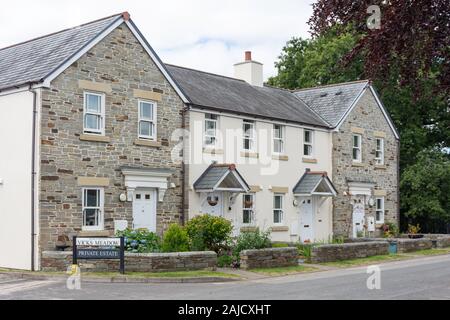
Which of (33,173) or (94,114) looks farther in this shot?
(94,114)

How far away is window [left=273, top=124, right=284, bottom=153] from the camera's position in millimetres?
29125

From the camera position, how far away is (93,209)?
846 inches

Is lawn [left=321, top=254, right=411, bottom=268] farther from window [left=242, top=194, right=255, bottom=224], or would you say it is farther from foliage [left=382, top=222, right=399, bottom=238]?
foliage [left=382, top=222, right=399, bottom=238]

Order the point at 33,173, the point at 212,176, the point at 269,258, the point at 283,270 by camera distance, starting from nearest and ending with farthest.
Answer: the point at 33,173 < the point at 283,270 < the point at 269,258 < the point at 212,176

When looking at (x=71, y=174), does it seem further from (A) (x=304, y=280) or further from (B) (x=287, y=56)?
(B) (x=287, y=56)

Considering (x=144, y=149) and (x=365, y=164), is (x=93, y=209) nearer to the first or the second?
(x=144, y=149)

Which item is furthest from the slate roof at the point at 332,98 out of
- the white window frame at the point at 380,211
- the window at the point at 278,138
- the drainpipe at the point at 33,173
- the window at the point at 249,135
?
the drainpipe at the point at 33,173

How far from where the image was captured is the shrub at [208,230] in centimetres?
2122

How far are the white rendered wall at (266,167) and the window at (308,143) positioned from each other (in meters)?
0.24

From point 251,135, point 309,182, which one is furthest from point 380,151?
point 251,135

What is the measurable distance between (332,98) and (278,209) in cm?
843

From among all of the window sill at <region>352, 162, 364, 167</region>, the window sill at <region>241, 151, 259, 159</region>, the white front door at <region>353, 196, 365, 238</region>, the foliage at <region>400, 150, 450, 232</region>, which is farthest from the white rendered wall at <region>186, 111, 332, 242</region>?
the foliage at <region>400, 150, 450, 232</region>

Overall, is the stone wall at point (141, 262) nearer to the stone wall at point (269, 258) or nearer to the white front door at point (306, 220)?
the stone wall at point (269, 258)

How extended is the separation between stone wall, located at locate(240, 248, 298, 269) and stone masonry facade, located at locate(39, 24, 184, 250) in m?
4.44
